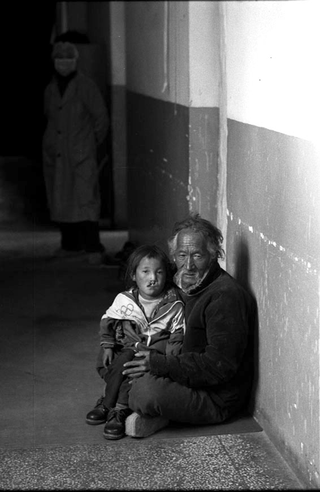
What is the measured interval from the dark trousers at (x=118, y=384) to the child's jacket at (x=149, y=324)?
9 cm

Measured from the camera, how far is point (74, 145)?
294 inches

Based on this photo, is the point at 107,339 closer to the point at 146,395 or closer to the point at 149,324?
the point at 149,324

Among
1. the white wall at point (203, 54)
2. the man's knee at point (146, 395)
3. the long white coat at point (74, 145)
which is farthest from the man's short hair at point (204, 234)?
the long white coat at point (74, 145)

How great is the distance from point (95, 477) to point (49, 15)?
7.88 meters

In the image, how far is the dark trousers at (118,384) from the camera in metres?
3.72

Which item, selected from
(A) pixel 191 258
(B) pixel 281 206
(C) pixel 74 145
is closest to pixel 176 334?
(A) pixel 191 258

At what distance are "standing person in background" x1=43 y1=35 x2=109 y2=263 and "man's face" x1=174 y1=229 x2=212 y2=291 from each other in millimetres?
3472

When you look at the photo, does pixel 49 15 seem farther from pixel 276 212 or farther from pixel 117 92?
pixel 276 212

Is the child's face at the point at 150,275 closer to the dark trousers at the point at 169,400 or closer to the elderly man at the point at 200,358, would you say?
the elderly man at the point at 200,358

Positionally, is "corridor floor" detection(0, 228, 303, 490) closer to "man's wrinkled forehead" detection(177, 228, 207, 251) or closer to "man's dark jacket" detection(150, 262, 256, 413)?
"man's dark jacket" detection(150, 262, 256, 413)

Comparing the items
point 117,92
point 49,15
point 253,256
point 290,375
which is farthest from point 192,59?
point 49,15

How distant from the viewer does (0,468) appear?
3354 mm

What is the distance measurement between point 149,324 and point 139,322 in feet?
0.14

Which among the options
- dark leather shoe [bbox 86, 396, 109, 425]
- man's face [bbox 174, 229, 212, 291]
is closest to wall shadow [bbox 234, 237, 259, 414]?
man's face [bbox 174, 229, 212, 291]
